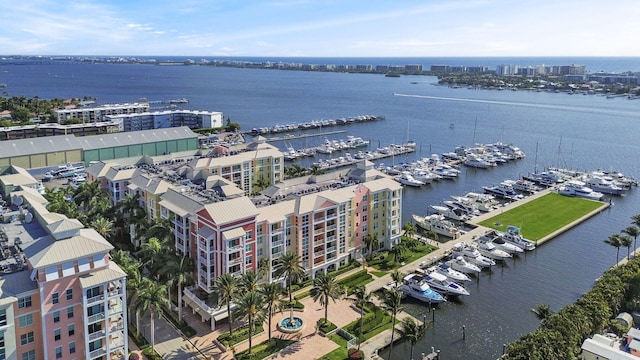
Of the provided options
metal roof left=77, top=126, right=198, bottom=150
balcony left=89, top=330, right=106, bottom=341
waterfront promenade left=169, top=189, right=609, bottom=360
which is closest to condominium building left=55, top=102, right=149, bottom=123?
metal roof left=77, top=126, right=198, bottom=150

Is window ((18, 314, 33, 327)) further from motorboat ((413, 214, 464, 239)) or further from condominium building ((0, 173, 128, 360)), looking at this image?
motorboat ((413, 214, 464, 239))

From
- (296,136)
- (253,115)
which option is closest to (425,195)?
(296,136)

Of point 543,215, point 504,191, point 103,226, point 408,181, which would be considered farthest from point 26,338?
point 504,191

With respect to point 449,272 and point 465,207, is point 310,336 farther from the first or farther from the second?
point 465,207

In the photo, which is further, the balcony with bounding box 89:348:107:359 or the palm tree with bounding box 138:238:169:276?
the palm tree with bounding box 138:238:169:276

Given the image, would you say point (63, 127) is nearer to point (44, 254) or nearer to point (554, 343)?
point (44, 254)

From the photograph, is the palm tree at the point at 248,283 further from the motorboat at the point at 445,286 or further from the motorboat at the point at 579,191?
the motorboat at the point at 579,191

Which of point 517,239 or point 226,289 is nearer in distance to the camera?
point 226,289
